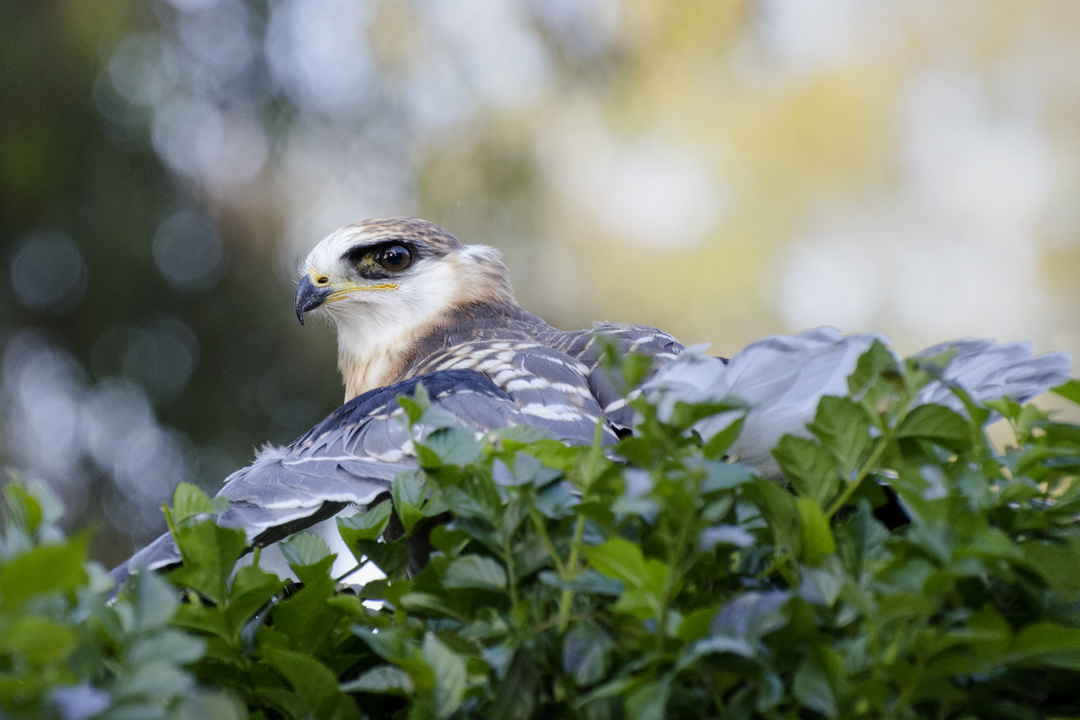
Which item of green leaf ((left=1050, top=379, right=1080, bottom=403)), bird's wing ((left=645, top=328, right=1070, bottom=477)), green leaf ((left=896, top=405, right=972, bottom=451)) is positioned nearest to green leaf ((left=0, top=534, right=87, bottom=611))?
bird's wing ((left=645, top=328, right=1070, bottom=477))

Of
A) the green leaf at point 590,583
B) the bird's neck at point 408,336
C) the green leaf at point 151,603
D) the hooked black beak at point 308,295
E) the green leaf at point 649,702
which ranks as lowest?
the bird's neck at point 408,336

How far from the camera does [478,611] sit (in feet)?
3.02

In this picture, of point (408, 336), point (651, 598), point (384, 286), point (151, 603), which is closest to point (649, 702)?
point (651, 598)

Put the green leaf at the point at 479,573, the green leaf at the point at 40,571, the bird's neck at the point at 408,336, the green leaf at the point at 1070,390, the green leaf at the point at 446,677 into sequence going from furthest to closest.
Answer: the bird's neck at the point at 408,336
the green leaf at the point at 1070,390
the green leaf at the point at 479,573
the green leaf at the point at 446,677
the green leaf at the point at 40,571

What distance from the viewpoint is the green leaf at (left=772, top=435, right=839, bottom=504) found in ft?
2.89

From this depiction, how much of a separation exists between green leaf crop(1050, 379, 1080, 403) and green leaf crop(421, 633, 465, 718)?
70 centimetres

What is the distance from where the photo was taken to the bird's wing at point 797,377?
88cm

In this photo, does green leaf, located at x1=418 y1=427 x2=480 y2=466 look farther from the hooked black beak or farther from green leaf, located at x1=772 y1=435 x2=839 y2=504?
A: the hooked black beak

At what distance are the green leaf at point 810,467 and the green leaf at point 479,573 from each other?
0.28 meters

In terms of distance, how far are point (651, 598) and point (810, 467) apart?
232 mm

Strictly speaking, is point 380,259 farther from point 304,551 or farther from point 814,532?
point 814,532

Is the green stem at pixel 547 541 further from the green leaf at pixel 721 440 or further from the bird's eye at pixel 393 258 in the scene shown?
the bird's eye at pixel 393 258

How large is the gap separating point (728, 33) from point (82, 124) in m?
4.31

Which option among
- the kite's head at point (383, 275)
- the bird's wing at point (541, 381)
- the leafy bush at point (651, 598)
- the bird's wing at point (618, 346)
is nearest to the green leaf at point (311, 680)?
the leafy bush at point (651, 598)
